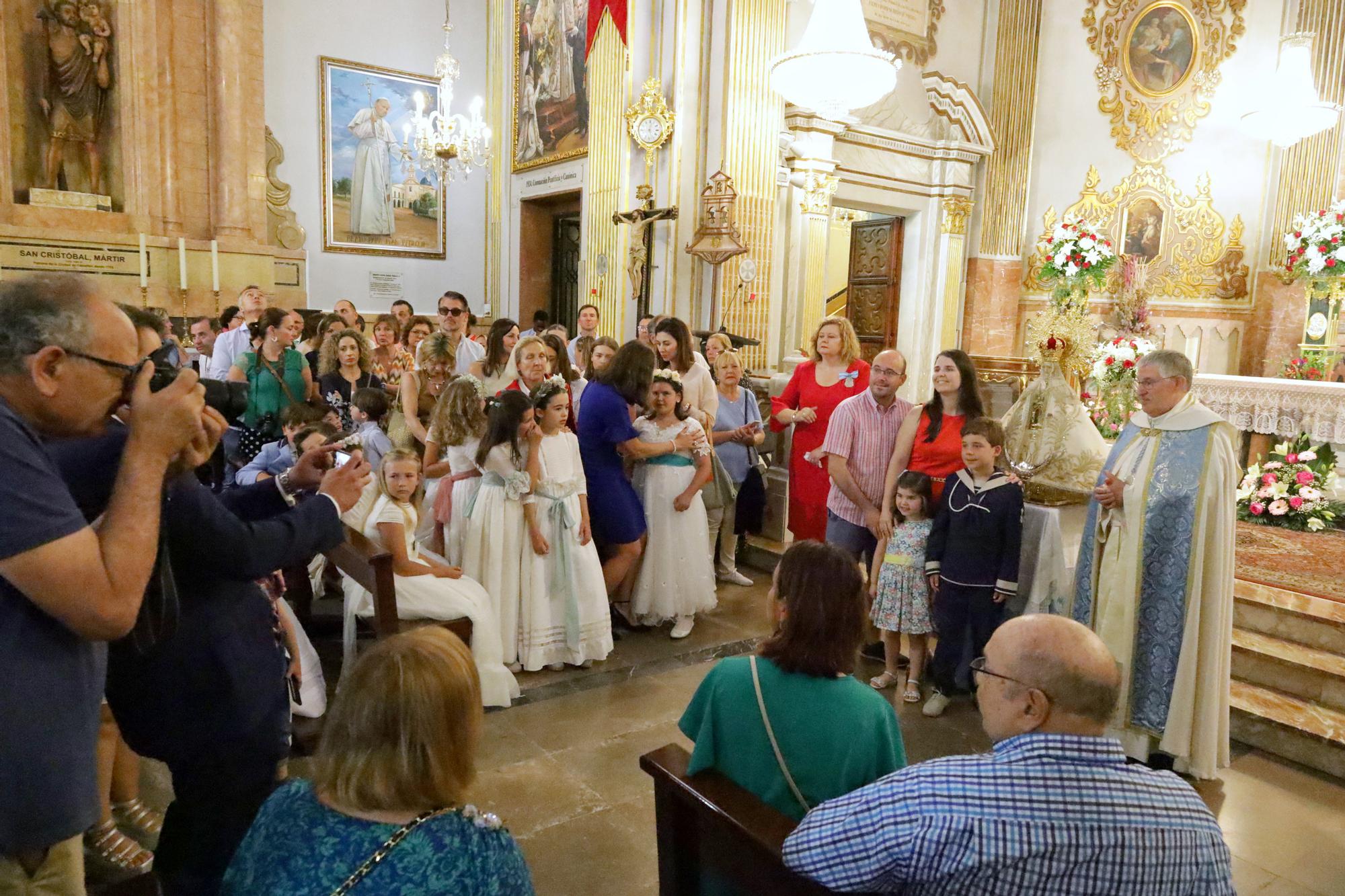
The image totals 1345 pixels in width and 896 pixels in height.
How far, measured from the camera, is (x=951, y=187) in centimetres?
1120

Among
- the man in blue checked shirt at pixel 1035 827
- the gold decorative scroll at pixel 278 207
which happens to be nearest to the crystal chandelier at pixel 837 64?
the man in blue checked shirt at pixel 1035 827

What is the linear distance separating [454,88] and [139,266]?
4944mm

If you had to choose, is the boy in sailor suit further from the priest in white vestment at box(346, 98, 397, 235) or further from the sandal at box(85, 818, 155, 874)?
the priest in white vestment at box(346, 98, 397, 235)

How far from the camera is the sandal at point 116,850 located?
8.86ft

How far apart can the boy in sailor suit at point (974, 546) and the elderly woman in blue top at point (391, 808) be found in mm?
3030

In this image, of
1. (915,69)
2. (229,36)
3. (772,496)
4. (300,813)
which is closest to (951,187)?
(915,69)

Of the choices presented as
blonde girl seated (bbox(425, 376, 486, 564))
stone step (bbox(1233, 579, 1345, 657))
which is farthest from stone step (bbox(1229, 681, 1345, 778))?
blonde girl seated (bbox(425, 376, 486, 564))

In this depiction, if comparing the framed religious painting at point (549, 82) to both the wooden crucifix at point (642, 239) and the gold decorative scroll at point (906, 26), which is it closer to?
the wooden crucifix at point (642, 239)

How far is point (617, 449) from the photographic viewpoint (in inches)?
189

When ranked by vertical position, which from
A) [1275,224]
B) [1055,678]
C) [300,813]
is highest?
[1275,224]

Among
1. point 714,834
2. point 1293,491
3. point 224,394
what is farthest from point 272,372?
point 1293,491

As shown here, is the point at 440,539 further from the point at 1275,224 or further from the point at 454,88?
the point at 1275,224

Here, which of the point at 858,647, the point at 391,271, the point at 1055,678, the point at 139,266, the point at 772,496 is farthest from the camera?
the point at 391,271

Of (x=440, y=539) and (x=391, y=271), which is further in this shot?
(x=391, y=271)
